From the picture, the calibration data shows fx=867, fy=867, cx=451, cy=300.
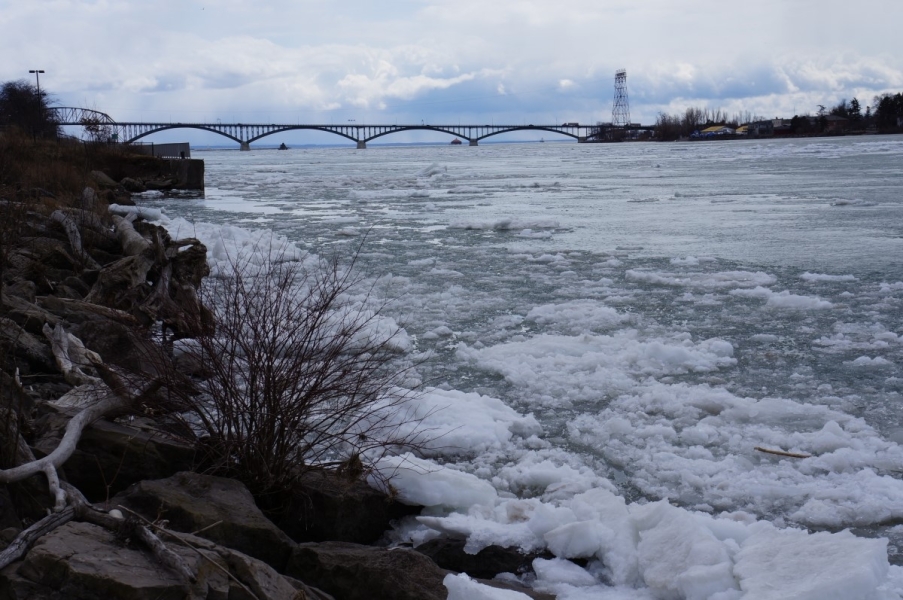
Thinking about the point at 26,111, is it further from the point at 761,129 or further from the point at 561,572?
the point at 761,129

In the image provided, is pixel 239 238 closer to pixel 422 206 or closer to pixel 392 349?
pixel 392 349

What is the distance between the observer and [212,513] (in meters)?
4.37

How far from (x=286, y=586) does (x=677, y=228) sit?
17770 millimetres

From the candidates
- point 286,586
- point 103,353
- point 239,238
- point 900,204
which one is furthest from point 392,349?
point 900,204

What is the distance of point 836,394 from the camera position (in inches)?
301

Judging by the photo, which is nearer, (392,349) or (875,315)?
(392,349)

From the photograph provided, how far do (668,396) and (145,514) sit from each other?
4.82 m

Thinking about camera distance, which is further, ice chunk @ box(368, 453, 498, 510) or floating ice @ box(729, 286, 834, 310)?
floating ice @ box(729, 286, 834, 310)

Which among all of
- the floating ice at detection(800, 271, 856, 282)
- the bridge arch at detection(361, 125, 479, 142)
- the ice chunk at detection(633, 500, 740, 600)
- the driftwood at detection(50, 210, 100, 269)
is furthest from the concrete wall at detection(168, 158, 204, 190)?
the bridge arch at detection(361, 125, 479, 142)

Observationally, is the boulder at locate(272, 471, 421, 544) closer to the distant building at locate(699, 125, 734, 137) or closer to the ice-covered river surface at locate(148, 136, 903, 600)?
the ice-covered river surface at locate(148, 136, 903, 600)

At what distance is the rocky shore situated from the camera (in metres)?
3.35

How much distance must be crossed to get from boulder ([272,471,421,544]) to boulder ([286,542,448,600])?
0.56 m

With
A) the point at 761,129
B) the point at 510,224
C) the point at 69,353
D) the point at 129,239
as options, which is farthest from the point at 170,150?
the point at 761,129

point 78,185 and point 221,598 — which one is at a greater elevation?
point 78,185
